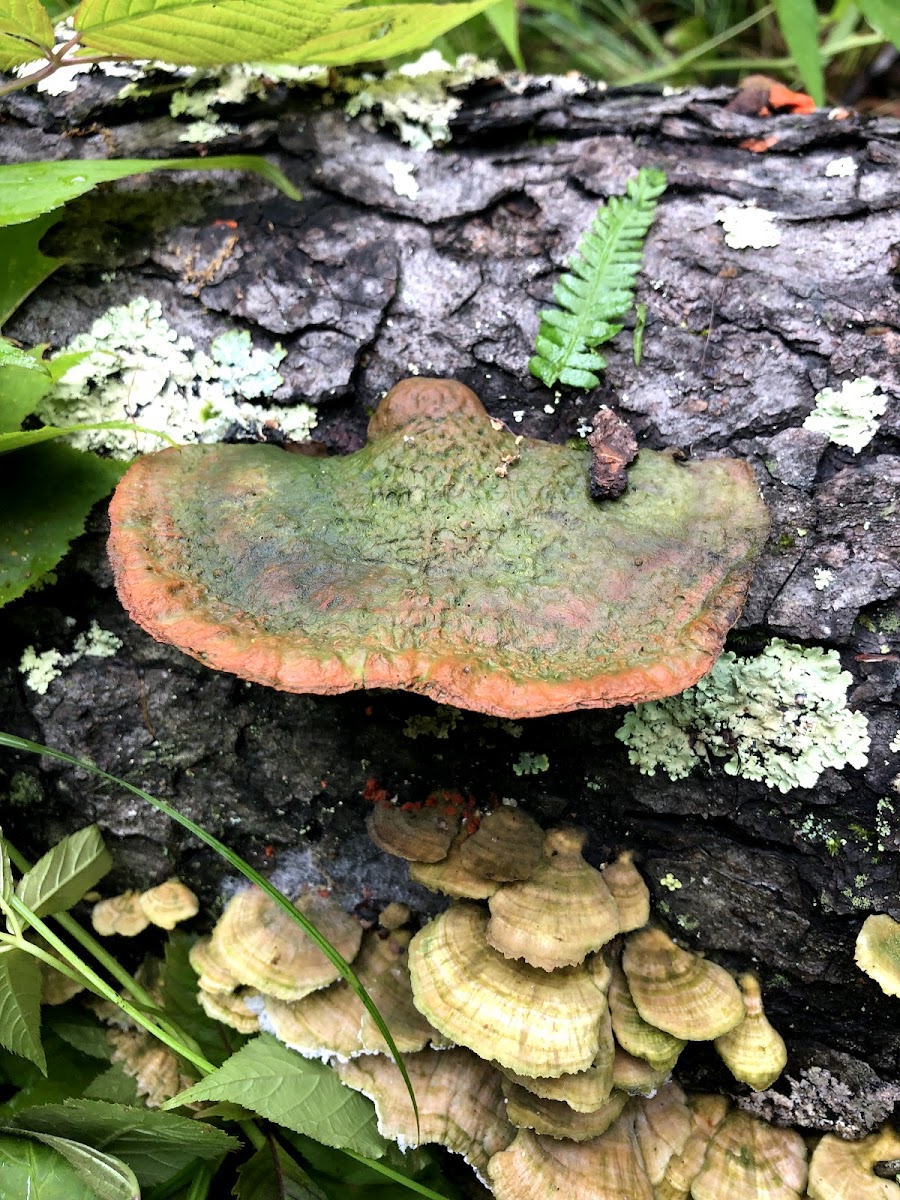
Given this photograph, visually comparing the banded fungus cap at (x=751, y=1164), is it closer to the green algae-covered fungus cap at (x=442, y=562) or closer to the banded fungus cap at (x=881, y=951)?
the banded fungus cap at (x=881, y=951)

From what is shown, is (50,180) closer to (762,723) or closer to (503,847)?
(503,847)

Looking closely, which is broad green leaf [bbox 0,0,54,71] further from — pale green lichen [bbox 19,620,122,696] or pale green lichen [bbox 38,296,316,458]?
pale green lichen [bbox 19,620,122,696]

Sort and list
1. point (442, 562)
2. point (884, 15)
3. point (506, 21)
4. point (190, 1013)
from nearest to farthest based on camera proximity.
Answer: point (442, 562), point (190, 1013), point (884, 15), point (506, 21)

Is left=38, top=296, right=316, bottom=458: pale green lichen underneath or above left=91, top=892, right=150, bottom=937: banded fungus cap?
above

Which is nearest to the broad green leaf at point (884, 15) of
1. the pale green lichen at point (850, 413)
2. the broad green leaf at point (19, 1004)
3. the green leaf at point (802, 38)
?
the green leaf at point (802, 38)

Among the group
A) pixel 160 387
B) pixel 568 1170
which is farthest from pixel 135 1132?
pixel 160 387

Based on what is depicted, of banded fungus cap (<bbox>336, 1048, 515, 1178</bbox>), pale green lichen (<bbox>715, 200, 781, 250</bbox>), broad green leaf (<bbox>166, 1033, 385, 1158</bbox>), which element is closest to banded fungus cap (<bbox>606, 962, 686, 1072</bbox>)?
banded fungus cap (<bbox>336, 1048, 515, 1178</bbox>)
